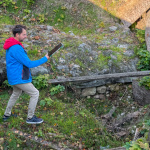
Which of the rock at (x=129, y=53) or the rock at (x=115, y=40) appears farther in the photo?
the rock at (x=115, y=40)

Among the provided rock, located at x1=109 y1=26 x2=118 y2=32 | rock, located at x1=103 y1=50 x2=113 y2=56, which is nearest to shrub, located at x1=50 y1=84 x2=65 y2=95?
rock, located at x1=103 y1=50 x2=113 y2=56

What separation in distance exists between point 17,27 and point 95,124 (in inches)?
118

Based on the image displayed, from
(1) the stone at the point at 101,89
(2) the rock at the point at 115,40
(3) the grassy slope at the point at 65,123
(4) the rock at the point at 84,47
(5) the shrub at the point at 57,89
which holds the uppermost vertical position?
(2) the rock at the point at 115,40

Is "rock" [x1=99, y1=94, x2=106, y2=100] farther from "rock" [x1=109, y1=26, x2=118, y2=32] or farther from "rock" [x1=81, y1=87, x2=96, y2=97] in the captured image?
"rock" [x1=109, y1=26, x2=118, y2=32]

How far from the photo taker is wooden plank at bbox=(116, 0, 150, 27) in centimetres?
817

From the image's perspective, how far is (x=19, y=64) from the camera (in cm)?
394

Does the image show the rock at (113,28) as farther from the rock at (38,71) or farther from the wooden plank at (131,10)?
the rock at (38,71)

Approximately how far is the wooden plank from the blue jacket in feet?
18.7

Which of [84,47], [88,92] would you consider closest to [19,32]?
[88,92]

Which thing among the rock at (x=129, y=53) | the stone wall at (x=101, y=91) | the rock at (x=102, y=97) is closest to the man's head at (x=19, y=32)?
the stone wall at (x=101, y=91)

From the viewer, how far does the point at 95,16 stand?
870 centimetres

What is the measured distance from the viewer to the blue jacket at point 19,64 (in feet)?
12.6

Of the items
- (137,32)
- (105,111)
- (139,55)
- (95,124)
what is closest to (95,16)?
(137,32)

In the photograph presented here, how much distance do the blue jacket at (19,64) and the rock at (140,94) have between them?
3312 millimetres
